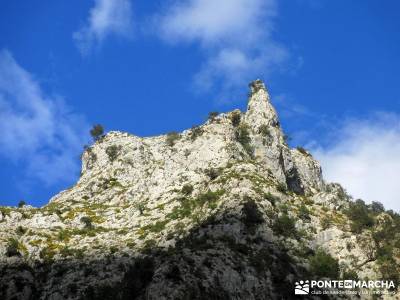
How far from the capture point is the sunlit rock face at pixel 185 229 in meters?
103

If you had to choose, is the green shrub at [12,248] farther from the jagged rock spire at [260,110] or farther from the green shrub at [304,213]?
the jagged rock spire at [260,110]

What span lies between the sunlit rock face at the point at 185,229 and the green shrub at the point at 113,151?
311 mm

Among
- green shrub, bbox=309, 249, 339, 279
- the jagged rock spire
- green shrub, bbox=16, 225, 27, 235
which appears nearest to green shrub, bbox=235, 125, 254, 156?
the jagged rock spire

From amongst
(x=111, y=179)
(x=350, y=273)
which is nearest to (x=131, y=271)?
(x=350, y=273)

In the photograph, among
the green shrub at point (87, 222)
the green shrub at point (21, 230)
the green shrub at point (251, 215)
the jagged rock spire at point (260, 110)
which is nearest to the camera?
the green shrub at point (251, 215)

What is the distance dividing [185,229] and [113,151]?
59.5m

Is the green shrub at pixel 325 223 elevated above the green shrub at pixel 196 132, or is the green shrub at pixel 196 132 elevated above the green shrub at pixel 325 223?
the green shrub at pixel 196 132

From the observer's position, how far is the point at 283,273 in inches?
4198

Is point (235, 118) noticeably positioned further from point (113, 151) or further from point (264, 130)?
point (113, 151)

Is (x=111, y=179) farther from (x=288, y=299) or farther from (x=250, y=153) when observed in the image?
(x=288, y=299)

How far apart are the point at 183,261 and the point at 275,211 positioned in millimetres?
31417

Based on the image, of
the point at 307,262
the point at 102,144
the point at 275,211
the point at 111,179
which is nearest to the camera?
the point at 307,262

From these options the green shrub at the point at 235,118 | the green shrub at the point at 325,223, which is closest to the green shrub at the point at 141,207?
the green shrub at the point at 325,223

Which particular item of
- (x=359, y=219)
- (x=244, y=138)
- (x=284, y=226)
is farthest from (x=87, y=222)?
(x=359, y=219)
